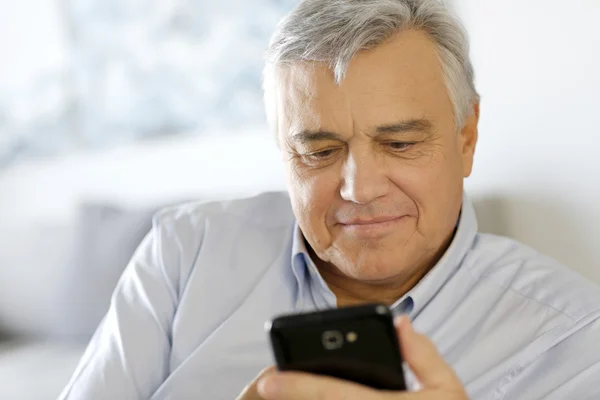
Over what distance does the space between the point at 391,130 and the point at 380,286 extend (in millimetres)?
318

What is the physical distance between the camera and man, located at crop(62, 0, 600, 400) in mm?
1214

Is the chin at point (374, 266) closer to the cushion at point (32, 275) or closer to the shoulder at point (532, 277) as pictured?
the shoulder at point (532, 277)

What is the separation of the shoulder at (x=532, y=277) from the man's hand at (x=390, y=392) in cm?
51

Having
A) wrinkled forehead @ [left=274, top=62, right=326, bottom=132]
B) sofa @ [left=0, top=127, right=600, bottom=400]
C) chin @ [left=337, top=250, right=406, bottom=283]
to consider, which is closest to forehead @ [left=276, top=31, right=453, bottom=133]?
wrinkled forehead @ [left=274, top=62, right=326, bottom=132]

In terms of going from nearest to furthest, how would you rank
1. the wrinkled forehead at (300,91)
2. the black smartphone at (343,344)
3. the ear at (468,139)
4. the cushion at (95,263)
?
the black smartphone at (343,344) < the wrinkled forehead at (300,91) < the ear at (468,139) < the cushion at (95,263)

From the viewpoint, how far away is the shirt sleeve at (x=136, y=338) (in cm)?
132

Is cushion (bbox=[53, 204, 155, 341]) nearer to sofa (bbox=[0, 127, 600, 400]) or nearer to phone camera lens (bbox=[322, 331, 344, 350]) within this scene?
sofa (bbox=[0, 127, 600, 400])

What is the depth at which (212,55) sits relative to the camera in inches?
95.7

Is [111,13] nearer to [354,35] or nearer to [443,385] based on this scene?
[354,35]

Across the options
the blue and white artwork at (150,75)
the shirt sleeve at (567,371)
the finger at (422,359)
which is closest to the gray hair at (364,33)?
the shirt sleeve at (567,371)

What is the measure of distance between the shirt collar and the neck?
0.03m

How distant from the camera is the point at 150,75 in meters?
2.57

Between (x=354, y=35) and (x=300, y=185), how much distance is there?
0.91ft

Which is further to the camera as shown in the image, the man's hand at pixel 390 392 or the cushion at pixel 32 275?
the cushion at pixel 32 275
